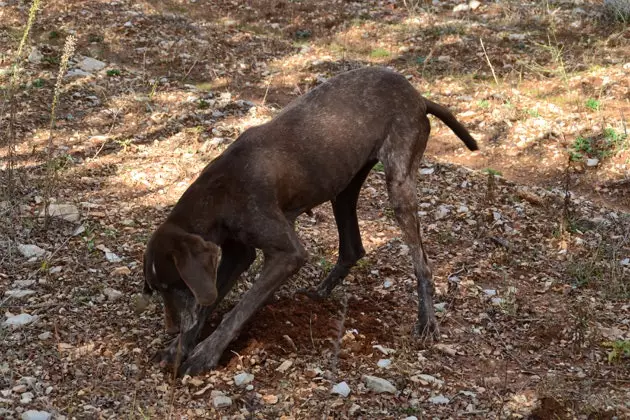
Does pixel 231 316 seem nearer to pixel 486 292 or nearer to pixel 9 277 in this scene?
pixel 9 277

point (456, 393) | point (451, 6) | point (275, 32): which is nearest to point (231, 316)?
point (456, 393)

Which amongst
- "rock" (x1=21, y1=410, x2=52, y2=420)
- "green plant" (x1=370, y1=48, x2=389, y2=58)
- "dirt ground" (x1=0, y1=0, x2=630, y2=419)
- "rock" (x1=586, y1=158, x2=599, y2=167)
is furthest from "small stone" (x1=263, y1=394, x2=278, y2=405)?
"green plant" (x1=370, y1=48, x2=389, y2=58)

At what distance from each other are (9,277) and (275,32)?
7.25 m

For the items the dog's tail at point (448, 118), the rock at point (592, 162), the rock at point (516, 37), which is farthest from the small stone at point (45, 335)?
the rock at point (516, 37)

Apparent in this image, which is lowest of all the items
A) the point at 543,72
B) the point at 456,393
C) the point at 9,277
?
the point at 543,72

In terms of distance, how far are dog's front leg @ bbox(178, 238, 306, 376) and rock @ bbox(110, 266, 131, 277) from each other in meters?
1.15

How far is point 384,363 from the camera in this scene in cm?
505

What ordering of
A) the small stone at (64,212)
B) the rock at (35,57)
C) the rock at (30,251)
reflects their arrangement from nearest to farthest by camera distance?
the rock at (30,251) → the small stone at (64,212) → the rock at (35,57)

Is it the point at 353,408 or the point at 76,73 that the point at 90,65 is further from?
the point at 353,408

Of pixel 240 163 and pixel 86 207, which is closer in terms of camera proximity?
pixel 240 163

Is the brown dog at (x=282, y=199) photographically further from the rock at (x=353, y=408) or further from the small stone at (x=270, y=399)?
the rock at (x=353, y=408)

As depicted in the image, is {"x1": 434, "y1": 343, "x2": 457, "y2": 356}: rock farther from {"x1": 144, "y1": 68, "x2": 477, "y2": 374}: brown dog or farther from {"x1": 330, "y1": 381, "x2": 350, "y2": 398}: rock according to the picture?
{"x1": 330, "y1": 381, "x2": 350, "y2": 398}: rock

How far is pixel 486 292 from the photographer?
20.4ft

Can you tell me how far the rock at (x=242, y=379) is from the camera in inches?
187
